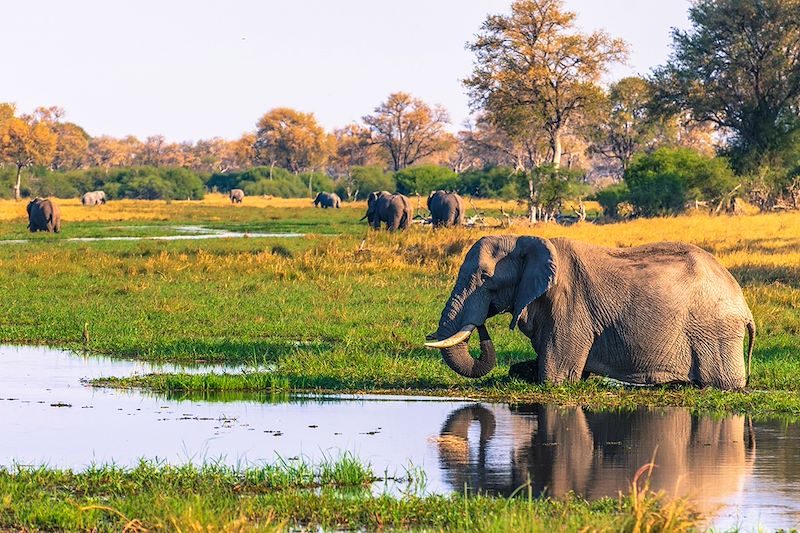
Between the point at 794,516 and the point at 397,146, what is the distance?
359 ft

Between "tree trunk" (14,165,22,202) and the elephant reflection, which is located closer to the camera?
the elephant reflection

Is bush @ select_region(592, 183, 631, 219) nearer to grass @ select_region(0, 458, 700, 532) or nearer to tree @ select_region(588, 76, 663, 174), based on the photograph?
tree @ select_region(588, 76, 663, 174)

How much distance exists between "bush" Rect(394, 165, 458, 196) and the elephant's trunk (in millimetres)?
68638

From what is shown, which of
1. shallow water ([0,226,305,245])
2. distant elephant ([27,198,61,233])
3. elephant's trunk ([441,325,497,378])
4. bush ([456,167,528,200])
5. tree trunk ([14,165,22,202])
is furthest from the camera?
tree trunk ([14,165,22,202])

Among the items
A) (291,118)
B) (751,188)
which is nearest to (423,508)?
(751,188)

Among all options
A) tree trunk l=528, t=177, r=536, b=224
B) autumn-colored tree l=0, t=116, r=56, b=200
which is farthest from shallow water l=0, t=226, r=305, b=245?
autumn-colored tree l=0, t=116, r=56, b=200

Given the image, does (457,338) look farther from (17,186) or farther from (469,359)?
(17,186)

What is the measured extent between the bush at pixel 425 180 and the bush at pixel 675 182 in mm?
32089

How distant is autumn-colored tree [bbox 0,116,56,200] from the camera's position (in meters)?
97.6

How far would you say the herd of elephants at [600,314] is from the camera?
11.8 meters

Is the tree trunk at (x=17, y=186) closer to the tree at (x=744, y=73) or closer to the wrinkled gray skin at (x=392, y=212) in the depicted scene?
the wrinkled gray skin at (x=392, y=212)

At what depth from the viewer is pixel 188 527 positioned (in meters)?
6.62

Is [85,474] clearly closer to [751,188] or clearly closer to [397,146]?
[751,188]

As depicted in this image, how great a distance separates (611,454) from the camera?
9500 mm
